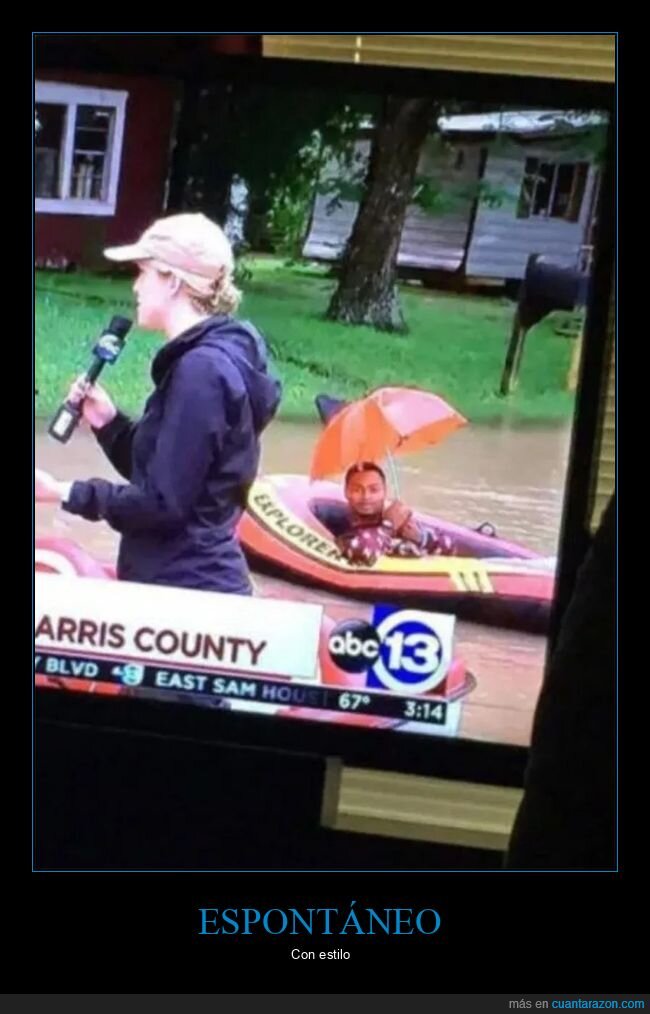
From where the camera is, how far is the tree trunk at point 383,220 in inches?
51.2

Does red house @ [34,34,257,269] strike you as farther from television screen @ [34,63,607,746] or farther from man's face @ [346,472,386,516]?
man's face @ [346,472,386,516]

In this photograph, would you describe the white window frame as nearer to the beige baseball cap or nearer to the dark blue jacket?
the beige baseball cap

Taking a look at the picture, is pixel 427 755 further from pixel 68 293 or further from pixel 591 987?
pixel 68 293

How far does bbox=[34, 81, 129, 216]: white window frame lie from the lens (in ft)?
4.29

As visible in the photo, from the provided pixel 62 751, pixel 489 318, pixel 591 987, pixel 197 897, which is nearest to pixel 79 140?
pixel 489 318

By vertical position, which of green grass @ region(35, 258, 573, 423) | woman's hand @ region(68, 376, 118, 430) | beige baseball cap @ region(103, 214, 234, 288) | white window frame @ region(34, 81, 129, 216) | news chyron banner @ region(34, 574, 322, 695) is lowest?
news chyron banner @ region(34, 574, 322, 695)

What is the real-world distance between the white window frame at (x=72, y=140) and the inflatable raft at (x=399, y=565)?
293 millimetres

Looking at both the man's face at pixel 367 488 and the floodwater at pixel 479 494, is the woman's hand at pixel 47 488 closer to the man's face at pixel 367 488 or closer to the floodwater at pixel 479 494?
the floodwater at pixel 479 494

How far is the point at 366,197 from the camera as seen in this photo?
1.31 metres

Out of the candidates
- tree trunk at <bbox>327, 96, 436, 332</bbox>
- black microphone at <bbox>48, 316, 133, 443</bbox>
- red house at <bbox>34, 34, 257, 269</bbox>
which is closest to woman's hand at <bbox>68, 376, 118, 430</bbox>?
black microphone at <bbox>48, 316, 133, 443</bbox>

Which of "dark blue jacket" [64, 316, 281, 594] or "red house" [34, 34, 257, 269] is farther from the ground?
"red house" [34, 34, 257, 269]

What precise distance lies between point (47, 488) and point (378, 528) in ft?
1.03

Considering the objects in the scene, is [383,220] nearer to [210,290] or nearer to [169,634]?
[210,290]

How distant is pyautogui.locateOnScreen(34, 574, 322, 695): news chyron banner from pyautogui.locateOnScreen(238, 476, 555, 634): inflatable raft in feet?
0.14
